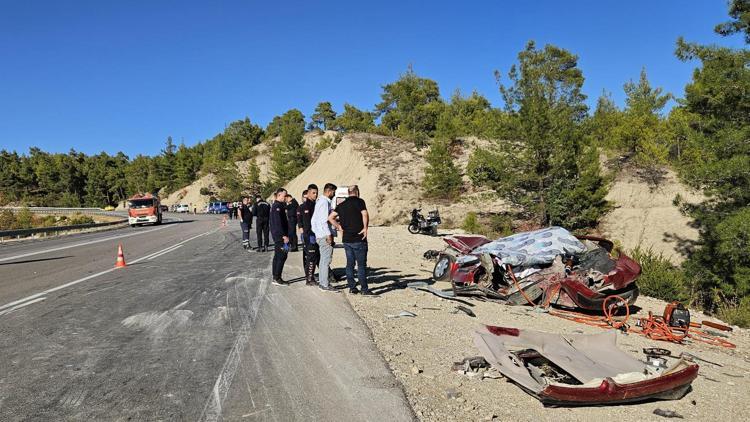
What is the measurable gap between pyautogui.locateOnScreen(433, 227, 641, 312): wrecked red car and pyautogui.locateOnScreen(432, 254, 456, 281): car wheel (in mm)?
792

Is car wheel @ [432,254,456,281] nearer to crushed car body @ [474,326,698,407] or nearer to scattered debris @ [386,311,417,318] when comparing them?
scattered debris @ [386,311,417,318]

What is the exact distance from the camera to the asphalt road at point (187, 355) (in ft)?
12.7

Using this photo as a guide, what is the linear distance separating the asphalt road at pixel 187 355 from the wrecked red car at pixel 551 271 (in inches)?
109

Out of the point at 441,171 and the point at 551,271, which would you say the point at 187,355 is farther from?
the point at 441,171

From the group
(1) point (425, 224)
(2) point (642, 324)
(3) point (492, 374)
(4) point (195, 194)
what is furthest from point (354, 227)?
(4) point (195, 194)

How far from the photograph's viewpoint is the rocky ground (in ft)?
13.0

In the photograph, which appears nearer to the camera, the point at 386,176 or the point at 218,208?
the point at 386,176

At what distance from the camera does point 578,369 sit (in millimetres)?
4500

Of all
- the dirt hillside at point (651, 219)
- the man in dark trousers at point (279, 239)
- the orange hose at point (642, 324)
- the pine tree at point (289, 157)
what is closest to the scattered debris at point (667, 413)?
the orange hose at point (642, 324)

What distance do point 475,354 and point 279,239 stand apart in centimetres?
559

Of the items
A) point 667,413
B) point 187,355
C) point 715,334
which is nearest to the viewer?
point 667,413

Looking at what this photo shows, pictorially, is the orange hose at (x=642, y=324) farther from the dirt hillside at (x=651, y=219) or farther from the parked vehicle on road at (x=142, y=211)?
the parked vehicle on road at (x=142, y=211)

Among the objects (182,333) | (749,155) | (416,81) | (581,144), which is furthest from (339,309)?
(416,81)

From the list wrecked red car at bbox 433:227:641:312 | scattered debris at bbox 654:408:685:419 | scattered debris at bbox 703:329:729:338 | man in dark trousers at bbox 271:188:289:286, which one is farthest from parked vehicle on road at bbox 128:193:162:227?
scattered debris at bbox 654:408:685:419
